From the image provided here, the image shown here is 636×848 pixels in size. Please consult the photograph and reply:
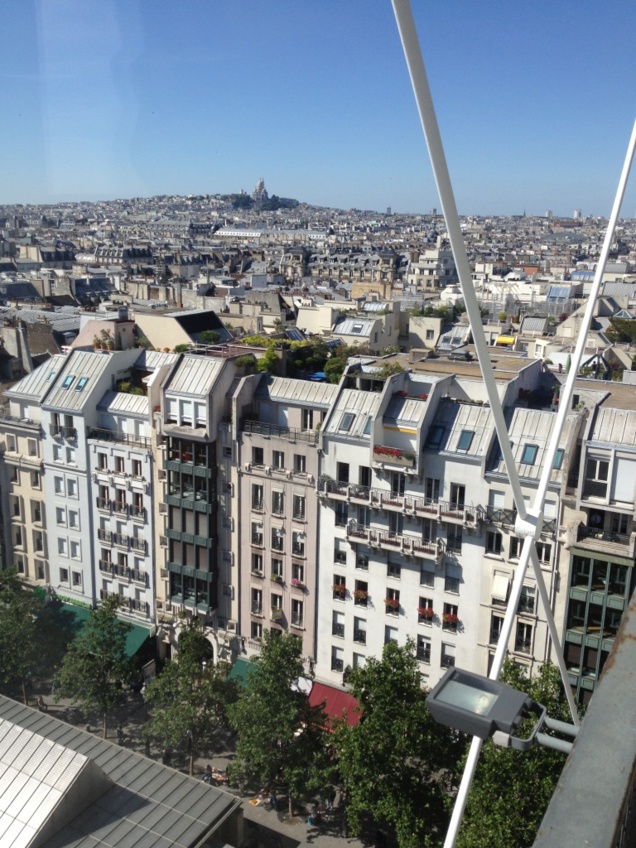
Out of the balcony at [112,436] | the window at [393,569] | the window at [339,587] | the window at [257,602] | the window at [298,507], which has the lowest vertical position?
the window at [257,602]

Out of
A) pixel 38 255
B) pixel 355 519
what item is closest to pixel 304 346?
pixel 355 519

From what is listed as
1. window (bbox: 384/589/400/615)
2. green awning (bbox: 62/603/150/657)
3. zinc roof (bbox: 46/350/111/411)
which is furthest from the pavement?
zinc roof (bbox: 46/350/111/411)

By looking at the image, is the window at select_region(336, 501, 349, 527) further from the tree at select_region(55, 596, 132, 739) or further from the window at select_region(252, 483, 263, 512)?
the tree at select_region(55, 596, 132, 739)

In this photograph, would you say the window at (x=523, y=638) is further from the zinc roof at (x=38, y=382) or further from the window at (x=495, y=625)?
the zinc roof at (x=38, y=382)

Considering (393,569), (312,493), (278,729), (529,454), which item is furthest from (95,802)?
(529,454)

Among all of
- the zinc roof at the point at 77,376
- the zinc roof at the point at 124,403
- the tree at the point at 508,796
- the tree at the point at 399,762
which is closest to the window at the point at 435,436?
the tree at the point at 399,762
